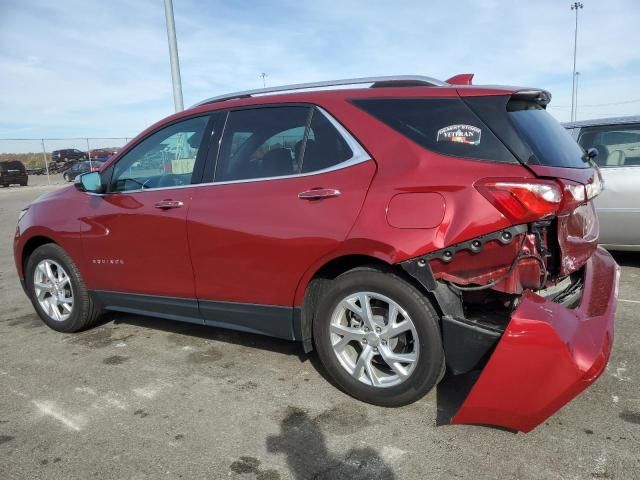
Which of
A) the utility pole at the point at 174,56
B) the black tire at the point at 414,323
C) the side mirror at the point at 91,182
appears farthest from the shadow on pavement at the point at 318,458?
the utility pole at the point at 174,56

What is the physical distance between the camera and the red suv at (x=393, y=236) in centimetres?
258

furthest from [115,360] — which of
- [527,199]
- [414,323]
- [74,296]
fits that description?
[527,199]

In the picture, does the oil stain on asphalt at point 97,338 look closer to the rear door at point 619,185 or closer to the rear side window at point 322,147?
the rear side window at point 322,147

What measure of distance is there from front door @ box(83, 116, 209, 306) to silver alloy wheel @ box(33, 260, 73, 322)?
0.33 m

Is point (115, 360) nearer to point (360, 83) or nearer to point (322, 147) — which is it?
point (322, 147)

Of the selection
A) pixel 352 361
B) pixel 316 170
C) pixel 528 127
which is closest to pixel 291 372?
pixel 352 361

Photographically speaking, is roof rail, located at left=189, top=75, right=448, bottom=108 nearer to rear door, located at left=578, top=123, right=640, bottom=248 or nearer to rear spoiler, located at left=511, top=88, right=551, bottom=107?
rear spoiler, located at left=511, top=88, right=551, bottom=107

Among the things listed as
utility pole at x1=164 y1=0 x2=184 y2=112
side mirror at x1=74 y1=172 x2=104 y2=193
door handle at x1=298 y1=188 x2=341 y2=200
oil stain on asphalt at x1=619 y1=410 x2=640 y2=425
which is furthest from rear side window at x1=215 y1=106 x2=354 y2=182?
utility pole at x1=164 y1=0 x2=184 y2=112

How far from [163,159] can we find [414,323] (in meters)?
2.26

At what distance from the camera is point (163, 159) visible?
3.96 m

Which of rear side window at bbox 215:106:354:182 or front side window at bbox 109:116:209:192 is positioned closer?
rear side window at bbox 215:106:354:182

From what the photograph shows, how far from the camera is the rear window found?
2.73 m

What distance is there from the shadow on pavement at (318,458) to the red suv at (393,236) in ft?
1.42

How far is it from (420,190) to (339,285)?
28.1 inches
